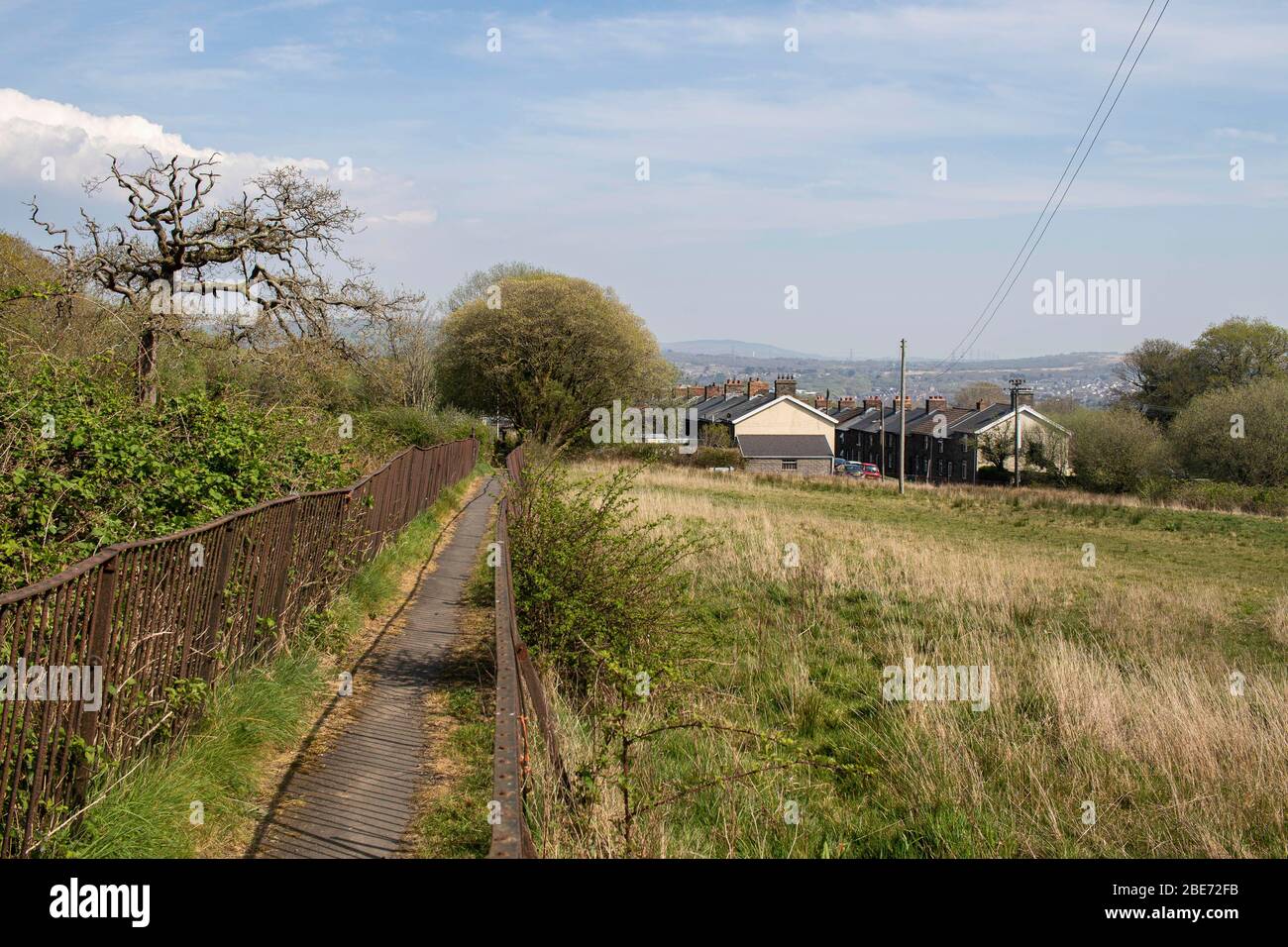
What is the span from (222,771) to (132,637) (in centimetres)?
86

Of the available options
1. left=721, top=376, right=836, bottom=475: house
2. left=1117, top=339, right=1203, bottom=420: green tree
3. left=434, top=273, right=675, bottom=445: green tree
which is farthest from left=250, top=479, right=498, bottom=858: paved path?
left=1117, top=339, right=1203, bottom=420: green tree

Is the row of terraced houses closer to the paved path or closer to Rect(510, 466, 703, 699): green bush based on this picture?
Rect(510, 466, 703, 699): green bush

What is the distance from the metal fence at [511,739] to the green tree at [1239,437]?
5783 centimetres

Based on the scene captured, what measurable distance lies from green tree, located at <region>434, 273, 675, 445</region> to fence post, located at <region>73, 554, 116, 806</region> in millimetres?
42119

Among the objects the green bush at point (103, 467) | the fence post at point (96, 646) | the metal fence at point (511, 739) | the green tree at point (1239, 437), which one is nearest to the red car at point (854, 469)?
the green tree at point (1239, 437)

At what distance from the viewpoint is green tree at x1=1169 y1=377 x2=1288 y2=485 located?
179 ft

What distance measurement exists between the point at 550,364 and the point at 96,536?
41.4 meters

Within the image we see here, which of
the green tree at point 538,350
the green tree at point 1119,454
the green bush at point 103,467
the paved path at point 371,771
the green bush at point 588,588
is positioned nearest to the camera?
the paved path at point 371,771

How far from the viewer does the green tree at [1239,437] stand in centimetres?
5447

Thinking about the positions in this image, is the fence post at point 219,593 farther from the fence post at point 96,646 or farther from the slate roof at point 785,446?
the slate roof at point 785,446

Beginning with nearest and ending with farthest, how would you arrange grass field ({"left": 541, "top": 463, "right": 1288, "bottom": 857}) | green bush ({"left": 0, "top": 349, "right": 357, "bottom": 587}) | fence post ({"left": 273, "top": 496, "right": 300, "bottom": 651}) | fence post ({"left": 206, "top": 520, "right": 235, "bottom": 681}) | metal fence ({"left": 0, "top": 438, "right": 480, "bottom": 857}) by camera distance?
metal fence ({"left": 0, "top": 438, "right": 480, "bottom": 857}) → fence post ({"left": 206, "top": 520, "right": 235, "bottom": 681}) → green bush ({"left": 0, "top": 349, "right": 357, "bottom": 587}) → grass field ({"left": 541, "top": 463, "right": 1288, "bottom": 857}) → fence post ({"left": 273, "top": 496, "right": 300, "bottom": 651})

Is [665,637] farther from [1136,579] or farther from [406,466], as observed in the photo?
[1136,579]

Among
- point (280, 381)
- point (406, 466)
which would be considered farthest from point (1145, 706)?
point (280, 381)

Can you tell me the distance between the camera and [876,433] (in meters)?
95.4
